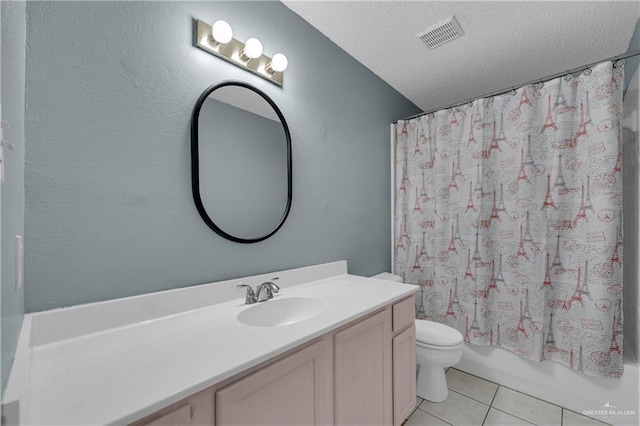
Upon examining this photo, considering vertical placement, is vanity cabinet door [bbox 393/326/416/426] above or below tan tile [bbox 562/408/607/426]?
above

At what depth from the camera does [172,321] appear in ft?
3.52

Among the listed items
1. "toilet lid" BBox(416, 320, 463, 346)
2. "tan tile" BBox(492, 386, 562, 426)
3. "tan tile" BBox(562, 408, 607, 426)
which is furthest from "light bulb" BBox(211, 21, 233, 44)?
"tan tile" BBox(562, 408, 607, 426)

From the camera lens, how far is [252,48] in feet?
4.51

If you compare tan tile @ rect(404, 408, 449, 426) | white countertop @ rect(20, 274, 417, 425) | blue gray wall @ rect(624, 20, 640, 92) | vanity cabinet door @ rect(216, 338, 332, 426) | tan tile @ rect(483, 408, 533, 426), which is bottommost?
tan tile @ rect(404, 408, 449, 426)

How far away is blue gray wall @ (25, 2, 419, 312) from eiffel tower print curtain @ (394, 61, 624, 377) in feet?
3.94

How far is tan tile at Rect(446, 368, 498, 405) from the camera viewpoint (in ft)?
6.08

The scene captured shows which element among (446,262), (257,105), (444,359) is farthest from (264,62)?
(444,359)

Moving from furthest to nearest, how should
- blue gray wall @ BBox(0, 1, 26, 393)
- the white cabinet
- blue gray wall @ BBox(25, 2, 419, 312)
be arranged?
blue gray wall @ BBox(25, 2, 419, 312), the white cabinet, blue gray wall @ BBox(0, 1, 26, 393)

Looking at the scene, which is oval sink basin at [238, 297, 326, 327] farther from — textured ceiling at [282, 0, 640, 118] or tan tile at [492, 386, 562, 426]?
textured ceiling at [282, 0, 640, 118]

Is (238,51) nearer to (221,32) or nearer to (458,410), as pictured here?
(221,32)

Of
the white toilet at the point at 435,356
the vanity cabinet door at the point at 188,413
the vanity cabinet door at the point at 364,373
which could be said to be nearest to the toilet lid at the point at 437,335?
the white toilet at the point at 435,356

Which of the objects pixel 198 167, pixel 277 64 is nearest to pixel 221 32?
pixel 277 64

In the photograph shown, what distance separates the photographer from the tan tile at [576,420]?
160cm

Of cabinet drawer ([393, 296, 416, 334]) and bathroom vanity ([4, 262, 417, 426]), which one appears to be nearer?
bathroom vanity ([4, 262, 417, 426])
